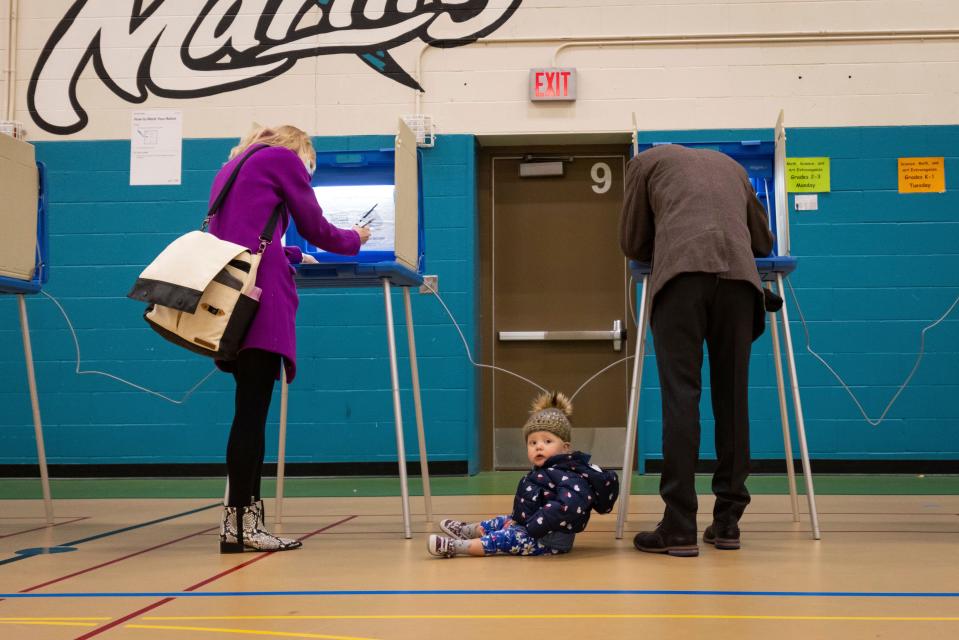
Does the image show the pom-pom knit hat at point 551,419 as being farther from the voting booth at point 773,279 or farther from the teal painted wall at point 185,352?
the teal painted wall at point 185,352

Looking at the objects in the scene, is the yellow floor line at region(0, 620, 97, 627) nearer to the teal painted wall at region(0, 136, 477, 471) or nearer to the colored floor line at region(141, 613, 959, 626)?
the colored floor line at region(141, 613, 959, 626)

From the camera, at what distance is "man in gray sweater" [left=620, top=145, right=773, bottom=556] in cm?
246

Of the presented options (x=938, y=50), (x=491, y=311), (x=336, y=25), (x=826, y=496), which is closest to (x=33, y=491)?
(x=491, y=311)

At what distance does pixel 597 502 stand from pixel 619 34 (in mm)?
3713

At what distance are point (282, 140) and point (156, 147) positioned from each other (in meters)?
3.29

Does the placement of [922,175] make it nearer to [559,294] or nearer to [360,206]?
[559,294]

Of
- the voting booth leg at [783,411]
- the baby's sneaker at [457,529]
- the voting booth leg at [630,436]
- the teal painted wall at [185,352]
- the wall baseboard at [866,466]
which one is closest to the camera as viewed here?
the baby's sneaker at [457,529]

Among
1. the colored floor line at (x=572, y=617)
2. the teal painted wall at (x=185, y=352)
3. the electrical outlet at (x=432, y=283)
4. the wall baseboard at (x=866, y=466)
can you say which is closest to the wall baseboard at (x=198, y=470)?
the teal painted wall at (x=185, y=352)

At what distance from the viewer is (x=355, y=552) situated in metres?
2.54

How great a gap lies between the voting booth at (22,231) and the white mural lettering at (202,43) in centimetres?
246

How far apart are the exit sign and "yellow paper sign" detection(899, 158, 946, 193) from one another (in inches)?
72.8

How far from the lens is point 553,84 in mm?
5453

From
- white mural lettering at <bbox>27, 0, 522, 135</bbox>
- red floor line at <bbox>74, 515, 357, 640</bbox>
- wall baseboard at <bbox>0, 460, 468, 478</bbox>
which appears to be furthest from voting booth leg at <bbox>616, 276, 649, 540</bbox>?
white mural lettering at <bbox>27, 0, 522, 135</bbox>

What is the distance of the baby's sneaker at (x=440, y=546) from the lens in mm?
2371
